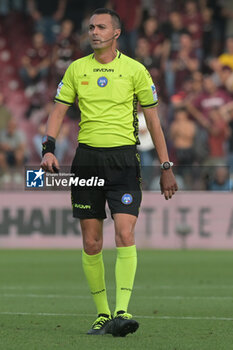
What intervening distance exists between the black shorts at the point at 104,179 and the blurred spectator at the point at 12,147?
12813 millimetres

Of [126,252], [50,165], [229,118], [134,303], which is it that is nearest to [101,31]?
[50,165]

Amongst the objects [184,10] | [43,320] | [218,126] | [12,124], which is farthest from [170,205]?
[43,320]

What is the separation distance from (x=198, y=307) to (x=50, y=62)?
533 inches

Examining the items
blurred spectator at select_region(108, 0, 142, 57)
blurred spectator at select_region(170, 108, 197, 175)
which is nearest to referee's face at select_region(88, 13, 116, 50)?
blurred spectator at select_region(170, 108, 197, 175)

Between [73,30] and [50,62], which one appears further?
[73,30]

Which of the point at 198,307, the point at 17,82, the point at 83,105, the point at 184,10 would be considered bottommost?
the point at 198,307

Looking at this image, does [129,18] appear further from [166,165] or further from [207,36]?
[166,165]

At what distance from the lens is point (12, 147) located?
20578mm

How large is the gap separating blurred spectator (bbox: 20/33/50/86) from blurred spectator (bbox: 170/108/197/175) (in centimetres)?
408

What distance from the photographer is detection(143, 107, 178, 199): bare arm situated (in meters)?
7.22

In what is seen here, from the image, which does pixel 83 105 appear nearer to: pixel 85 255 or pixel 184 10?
pixel 85 255

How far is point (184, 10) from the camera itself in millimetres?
22297

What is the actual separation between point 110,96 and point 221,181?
11.5 metres

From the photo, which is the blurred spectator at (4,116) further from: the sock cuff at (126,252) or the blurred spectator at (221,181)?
the sock cuff at (126,252)
